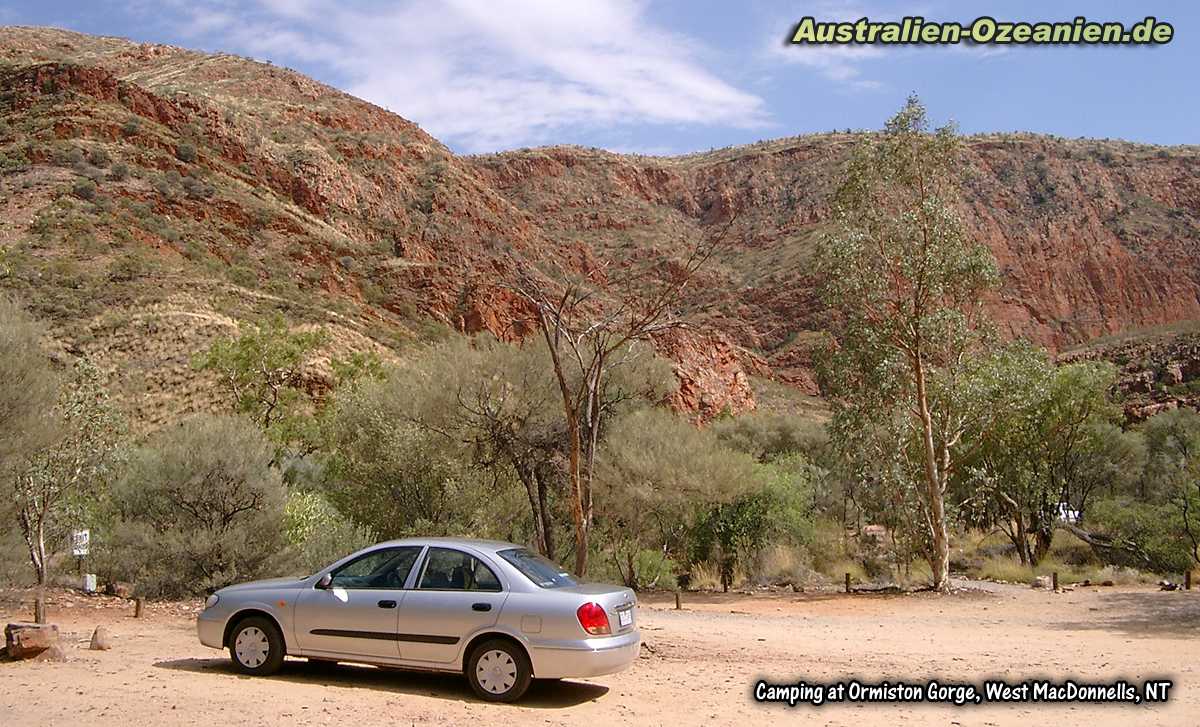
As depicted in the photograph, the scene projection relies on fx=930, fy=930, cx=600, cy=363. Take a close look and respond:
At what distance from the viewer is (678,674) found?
1029 cm

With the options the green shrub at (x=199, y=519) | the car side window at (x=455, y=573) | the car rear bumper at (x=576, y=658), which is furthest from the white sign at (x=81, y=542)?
the car rear bumper at (x=576, y=658)

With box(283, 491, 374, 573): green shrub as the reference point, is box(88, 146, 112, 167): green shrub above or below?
above

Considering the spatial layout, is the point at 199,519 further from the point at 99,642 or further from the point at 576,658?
the point at 576,658

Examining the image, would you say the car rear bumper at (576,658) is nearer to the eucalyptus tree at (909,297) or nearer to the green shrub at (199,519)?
the green shrub at (199,519)

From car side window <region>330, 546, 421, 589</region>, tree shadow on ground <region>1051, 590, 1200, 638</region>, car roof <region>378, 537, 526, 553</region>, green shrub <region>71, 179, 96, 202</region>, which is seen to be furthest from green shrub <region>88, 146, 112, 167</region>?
tree shadow on ground <region>1051, 590, 1200, 638</region>

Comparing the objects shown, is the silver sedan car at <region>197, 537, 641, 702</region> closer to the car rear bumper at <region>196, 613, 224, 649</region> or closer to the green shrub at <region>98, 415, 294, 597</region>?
the car rear bumper at <region>196, 613, 224, 649</region>

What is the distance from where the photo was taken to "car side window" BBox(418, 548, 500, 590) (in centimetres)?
852

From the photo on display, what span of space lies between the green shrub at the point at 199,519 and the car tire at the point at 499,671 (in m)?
9.50

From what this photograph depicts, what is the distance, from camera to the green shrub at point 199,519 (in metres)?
16.2

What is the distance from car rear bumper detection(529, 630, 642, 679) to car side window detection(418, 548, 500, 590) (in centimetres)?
78

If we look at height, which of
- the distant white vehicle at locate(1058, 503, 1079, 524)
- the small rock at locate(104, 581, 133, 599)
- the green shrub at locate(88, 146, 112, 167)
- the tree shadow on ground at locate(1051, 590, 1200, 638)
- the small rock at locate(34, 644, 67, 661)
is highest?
the green shrub at locate(88, 146, 112, 167)

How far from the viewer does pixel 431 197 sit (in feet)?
241

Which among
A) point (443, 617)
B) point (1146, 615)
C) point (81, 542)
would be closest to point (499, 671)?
point (443, 617)

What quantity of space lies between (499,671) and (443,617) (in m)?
0.69
